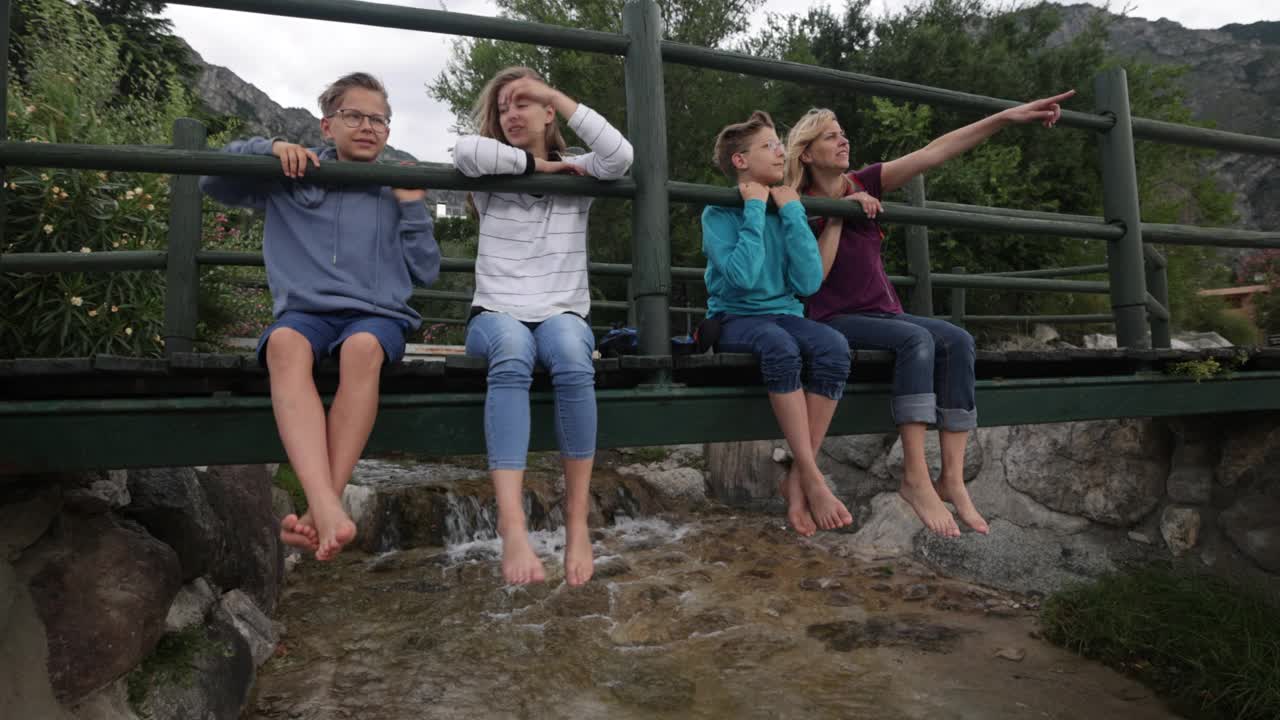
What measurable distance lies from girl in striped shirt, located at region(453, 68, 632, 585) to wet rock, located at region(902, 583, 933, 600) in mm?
4216

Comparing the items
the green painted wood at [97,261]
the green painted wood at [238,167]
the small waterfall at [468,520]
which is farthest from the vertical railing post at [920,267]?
the small waterfall at [468,520]

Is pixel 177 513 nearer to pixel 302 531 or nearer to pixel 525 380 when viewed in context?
pixel 302 531

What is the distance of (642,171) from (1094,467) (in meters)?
4.03

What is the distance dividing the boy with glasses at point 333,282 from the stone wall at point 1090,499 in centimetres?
376

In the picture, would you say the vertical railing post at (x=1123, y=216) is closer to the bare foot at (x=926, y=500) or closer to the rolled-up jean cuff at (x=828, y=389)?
the bare foot at (x=926, y=500)

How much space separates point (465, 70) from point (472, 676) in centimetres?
1592

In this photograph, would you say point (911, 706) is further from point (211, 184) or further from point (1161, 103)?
point (1161, 103)

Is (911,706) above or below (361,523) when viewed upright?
below

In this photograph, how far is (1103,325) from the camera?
9164 mm

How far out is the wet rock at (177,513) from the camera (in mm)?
3072

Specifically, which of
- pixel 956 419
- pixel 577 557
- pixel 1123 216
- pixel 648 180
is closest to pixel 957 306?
pixel 1123 216

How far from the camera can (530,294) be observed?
2.16 metres

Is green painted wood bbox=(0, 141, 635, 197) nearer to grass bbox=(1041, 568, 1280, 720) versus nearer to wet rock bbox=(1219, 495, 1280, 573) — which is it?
wet rock bbox=(1219, 495, 1280, 573)

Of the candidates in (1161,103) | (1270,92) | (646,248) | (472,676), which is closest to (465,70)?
(1161,103)
